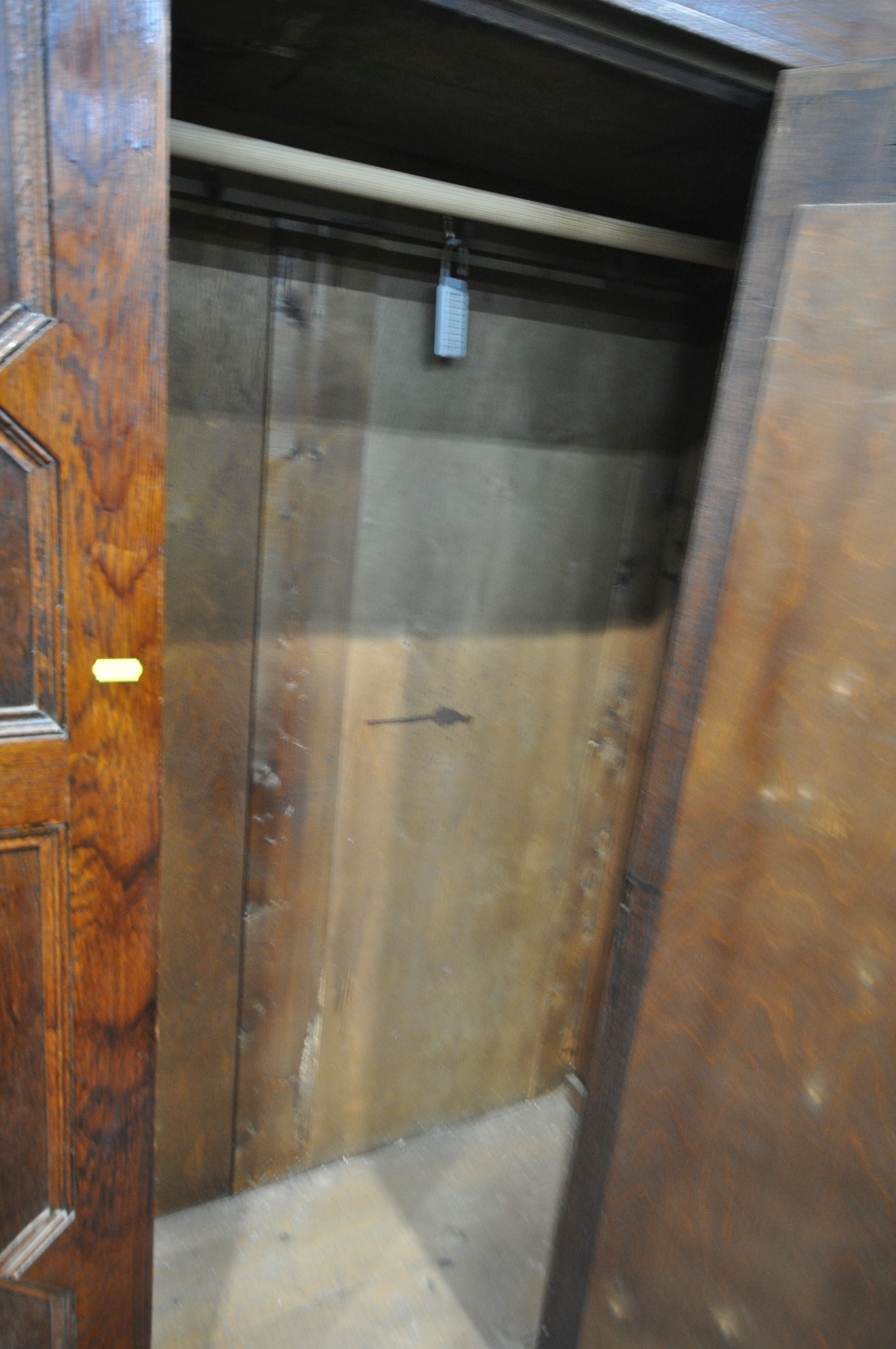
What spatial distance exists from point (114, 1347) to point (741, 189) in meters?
1.75

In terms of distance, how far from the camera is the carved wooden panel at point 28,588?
0.78 metres

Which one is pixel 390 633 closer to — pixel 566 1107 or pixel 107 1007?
pixel 107 1007

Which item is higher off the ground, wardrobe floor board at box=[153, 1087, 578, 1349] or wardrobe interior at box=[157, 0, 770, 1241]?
wardrobe interior at box=[157, 0, 770, 1241]

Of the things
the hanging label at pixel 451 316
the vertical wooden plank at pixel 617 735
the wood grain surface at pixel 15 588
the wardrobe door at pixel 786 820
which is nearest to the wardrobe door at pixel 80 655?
the wood grain surface at pixel 15 588

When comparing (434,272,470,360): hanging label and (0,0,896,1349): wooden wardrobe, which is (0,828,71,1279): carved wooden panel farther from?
(434,272,470,360): hanging label

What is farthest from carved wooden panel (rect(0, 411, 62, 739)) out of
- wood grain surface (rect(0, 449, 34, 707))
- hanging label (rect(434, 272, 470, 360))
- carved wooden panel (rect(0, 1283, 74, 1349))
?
hanging label (rect(434, 272, 470, 360))

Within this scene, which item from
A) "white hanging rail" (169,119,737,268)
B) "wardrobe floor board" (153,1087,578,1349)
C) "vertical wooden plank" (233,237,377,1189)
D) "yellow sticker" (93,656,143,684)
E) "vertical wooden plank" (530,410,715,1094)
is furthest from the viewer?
"vertical wooden plank" (530,410,715,1094)

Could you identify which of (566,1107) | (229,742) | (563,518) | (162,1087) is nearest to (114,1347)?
(162,1087)

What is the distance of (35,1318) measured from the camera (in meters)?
0.97

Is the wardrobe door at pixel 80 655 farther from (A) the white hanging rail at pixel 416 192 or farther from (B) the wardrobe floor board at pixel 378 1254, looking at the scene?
(B) the wardrobe floor board at pixel 378 1254

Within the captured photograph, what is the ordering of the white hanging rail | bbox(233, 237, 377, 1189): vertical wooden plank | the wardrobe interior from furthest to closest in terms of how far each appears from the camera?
bbox(233, 237, 377, 1189): vertical wooden plank < the wardrobe interior < the white hanging rail

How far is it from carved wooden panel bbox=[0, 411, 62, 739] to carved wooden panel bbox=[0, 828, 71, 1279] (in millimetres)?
127

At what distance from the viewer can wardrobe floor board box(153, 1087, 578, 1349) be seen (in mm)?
1557

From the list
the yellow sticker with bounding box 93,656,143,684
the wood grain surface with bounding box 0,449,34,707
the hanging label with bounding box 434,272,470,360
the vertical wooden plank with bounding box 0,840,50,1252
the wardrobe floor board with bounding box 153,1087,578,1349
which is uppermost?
the hanging label with bounding box 434,272,470,360
